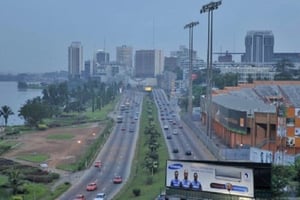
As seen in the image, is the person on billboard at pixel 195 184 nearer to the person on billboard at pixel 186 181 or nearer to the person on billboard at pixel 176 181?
the person on billboard at pixel 186 181

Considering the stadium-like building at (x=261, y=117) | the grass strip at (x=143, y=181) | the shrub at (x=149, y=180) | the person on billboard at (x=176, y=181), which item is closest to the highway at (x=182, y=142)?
the grass strip at (x=143, y=181)

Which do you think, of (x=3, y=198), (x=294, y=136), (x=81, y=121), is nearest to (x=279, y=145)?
(x=294, y=136)

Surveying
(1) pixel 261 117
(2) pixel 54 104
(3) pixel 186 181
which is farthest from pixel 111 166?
(2) pixel 54 104

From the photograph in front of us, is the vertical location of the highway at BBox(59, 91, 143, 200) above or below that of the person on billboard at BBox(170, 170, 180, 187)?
below

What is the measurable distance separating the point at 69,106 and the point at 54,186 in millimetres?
61807

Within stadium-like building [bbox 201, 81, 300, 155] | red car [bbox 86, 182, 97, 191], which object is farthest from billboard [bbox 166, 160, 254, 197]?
stadium-like building [bbox 201, 81, 300, 155]

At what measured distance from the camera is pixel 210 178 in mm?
18812

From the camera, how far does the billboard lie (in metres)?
18.1

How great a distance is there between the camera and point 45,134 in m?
61.3

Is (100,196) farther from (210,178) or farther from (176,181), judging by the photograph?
(210,178)

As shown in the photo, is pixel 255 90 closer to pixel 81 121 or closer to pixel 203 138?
pixel 203 138

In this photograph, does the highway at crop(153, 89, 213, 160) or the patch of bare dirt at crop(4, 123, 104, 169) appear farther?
the patch of bare dirt at crop(4, 123, 104, 169)

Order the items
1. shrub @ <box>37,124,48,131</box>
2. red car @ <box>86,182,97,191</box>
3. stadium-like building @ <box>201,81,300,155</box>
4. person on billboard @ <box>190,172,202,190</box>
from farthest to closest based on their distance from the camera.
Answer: shrub @ <box>37,124,48,131</box>
stadium-like building @ <box>201,81,300,155</box>
red car @ <box>86,182,97,191</box>
person on billboard @ <box>190,172,202,190</box>

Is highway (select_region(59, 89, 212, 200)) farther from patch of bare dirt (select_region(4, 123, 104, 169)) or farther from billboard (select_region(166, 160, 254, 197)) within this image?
billboard (select_region(166, 160, 254, 197))
